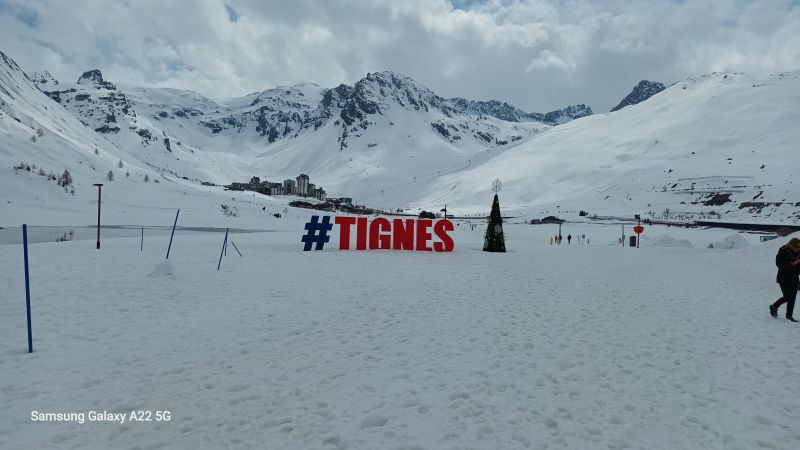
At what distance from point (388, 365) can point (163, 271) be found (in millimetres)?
10829

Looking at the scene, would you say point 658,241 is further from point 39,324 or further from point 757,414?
point 39,324

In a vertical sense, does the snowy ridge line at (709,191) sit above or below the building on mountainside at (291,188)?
below

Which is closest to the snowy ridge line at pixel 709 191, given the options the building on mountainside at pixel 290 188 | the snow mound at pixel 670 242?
the snow mound at pixel 670 242

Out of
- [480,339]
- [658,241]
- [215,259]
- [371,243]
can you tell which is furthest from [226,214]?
[480,339]

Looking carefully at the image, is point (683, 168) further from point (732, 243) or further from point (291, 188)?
point (291, 188)

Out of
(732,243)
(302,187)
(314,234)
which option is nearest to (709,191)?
(732,243)

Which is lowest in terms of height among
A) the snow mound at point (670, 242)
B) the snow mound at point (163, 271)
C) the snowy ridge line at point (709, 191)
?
the snow mound at point (163, 271)

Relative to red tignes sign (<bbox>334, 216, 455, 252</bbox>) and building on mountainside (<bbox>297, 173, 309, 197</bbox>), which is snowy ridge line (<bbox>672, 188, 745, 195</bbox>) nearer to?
red tignes sign (<bbox>334, 216, 455, 252</bbox>)

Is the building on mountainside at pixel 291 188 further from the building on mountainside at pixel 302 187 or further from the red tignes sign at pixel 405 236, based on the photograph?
the red tignes sign at pixel 405 236

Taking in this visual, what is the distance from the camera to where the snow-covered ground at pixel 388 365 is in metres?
5.37

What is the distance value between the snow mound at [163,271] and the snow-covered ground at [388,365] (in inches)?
1.9

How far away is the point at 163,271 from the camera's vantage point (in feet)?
49.2

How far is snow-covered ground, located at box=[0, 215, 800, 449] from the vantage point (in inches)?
211

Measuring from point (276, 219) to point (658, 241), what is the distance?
48.0 meters
